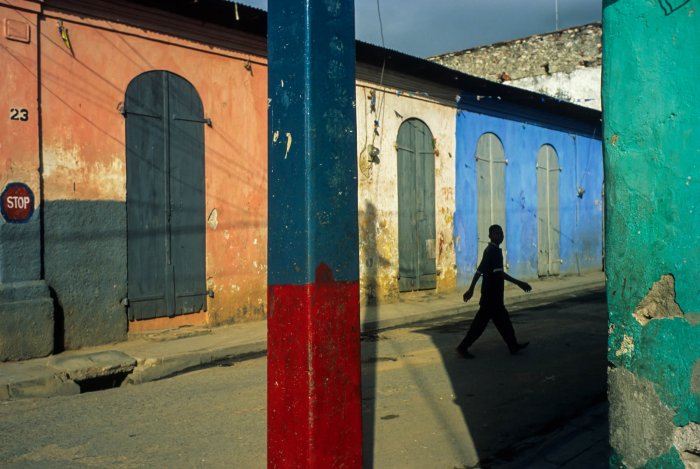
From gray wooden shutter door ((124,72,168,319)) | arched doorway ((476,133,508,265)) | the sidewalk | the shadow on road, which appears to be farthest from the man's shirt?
arched doorway ((476,133,508,265))

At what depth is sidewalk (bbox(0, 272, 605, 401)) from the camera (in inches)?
284

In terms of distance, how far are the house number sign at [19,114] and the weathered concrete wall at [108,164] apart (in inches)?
12.4

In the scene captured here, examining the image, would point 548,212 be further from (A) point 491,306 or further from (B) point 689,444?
(B) point 689,444

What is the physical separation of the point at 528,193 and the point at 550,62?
8.81 meters

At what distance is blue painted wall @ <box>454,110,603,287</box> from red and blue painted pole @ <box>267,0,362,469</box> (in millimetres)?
13259

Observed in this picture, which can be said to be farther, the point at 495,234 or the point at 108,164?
the point at 108,164

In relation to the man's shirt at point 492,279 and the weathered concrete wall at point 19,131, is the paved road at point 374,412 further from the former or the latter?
the weathered concrete wall at point 19,131

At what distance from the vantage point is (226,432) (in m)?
5.34

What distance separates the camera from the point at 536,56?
25375 mm

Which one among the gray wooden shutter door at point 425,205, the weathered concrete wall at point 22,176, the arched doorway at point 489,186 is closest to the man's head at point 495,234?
the weathered concrete wall at point 22,176

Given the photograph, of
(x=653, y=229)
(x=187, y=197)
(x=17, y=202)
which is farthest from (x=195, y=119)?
(x=653, y=229)

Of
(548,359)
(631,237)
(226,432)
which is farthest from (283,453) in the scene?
(548,359)

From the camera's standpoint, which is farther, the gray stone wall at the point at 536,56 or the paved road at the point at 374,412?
the gray stone wall at the point at 536,56

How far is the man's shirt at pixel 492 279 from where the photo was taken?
322 inches
